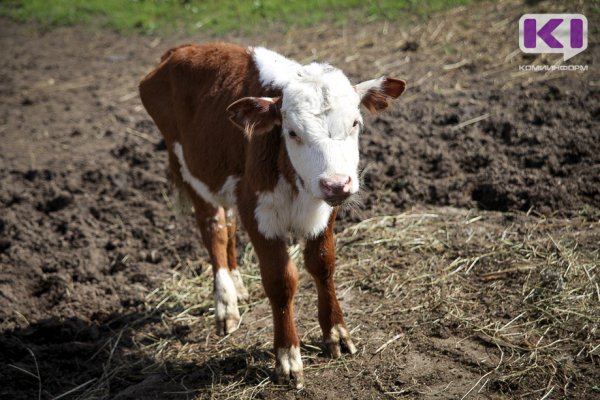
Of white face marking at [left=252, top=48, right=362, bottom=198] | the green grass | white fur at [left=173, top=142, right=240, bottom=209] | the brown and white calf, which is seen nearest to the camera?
white face marking at [left=252, top=48, right=362, bottom=198]

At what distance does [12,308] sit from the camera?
20.2 feet

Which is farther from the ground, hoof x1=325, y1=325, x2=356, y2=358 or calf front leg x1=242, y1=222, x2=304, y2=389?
calf front leg x1=242, y1=222, x2=304, y2=389

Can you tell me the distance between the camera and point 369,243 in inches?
244

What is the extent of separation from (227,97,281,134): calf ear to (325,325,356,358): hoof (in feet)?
5.14

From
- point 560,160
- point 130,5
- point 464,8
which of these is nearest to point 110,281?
point 560,160

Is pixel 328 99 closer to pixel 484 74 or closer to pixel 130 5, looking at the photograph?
pixel 484 74

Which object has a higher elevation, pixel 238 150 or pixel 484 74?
pixel 238 150

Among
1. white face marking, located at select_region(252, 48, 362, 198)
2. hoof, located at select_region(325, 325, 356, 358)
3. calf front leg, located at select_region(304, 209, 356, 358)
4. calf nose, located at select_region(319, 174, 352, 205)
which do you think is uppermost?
white face marking, located at select_region(252, 48, 362, 198)

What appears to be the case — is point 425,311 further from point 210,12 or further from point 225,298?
point 210,12

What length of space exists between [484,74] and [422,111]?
4.13ft

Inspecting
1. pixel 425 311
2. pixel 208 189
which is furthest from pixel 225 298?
pixel 425 311

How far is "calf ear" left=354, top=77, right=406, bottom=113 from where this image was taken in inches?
179

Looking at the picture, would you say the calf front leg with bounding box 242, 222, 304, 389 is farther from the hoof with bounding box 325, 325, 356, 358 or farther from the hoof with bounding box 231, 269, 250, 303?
the hoof with bounding box 231, 269, 250, 303

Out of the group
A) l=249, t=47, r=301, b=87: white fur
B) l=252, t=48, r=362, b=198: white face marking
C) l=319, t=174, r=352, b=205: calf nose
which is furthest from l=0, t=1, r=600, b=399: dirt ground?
l=249, t=47, r=301, b=87: white fur
